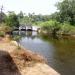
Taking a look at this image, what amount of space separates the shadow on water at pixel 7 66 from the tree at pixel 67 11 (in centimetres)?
6242

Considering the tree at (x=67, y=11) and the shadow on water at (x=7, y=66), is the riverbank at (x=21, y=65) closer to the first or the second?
the shadow on water at (x=7, y=66)

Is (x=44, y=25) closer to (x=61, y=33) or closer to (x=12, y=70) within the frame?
(x=61, y=33)

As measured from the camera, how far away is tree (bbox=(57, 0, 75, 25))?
79188mm

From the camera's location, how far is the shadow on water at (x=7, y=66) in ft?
48.9

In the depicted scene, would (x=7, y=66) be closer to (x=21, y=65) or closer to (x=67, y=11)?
(x=21, y=65)

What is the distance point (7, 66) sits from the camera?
1603 cm

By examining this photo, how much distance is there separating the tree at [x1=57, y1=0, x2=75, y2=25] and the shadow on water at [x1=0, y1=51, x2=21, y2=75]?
62425 millimetres

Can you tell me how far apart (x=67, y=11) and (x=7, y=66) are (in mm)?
65196

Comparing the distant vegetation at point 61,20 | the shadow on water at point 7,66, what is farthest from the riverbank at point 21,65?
the distant vegetation at point 61,20

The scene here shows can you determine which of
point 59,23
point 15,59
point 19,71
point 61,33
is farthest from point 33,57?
point 59,23

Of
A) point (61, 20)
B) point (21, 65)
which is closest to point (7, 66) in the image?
point (21, 65)

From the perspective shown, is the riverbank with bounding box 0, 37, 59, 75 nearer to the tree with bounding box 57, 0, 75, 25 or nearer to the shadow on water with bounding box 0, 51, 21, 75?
the shadow on water with bounding box 0, 51, 21, 75

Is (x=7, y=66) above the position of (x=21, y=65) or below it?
above

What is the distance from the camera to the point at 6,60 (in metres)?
17.3
